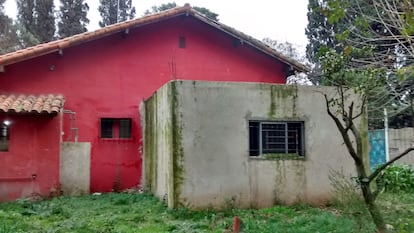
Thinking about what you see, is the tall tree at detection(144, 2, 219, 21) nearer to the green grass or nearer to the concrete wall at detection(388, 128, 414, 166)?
the concrete wall at detection(388, 128, 414, 166)

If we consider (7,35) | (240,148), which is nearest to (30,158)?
(240,148)

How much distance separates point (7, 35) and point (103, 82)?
18742 mm

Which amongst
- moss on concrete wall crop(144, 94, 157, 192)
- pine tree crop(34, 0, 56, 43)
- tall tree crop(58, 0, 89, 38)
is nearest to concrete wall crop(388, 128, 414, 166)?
moss on concrete wall crop(144, 94, 157, 192)

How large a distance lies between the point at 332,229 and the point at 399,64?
6.09 meters

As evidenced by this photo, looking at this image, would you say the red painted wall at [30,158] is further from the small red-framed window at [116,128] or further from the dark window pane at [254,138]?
the dark window pane at [254,138]

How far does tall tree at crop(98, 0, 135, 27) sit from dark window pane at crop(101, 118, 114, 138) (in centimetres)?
2398

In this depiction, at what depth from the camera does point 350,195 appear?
7.11 meters

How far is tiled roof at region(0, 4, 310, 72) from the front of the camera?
13586mm

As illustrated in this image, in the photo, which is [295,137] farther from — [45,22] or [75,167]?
[45,22]

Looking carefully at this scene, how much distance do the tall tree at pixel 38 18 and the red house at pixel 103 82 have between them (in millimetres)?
19164

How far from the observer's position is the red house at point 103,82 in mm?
12227

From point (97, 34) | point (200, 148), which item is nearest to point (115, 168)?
point (97, 34)

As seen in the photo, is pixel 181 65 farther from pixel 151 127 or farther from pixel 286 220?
pixel 286 220

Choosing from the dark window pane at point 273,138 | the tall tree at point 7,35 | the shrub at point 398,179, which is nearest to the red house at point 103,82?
the shrub at point 398,179
